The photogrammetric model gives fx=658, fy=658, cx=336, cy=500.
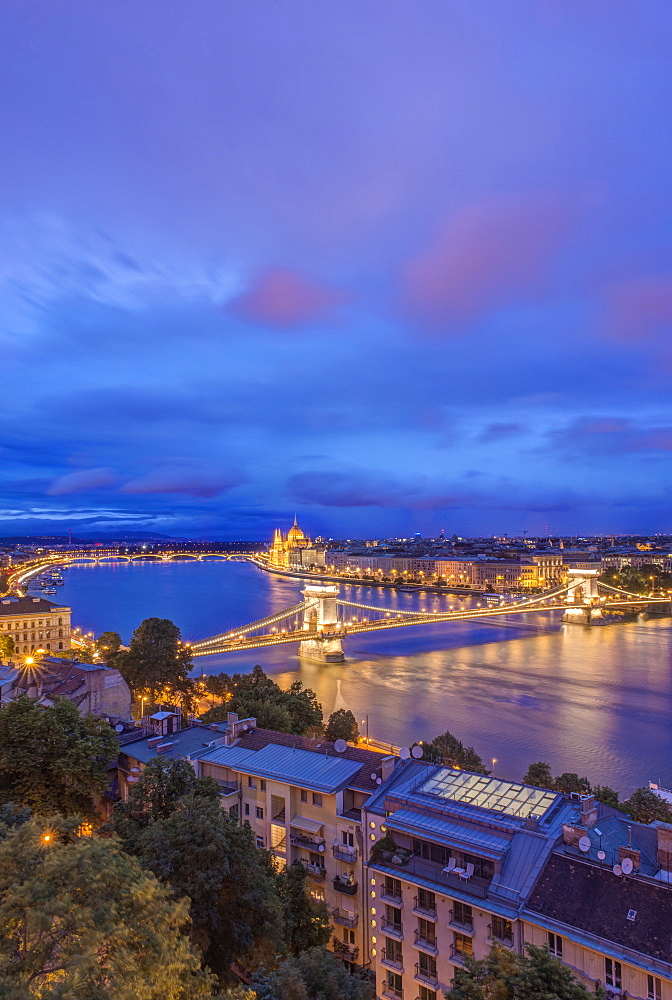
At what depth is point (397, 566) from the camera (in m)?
73.9

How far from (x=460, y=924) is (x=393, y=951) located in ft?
3.19

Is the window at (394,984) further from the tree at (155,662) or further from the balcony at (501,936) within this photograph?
the tree at (155,662)

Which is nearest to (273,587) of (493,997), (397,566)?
(397,566)

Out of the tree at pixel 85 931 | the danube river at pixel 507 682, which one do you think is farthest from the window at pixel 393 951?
the danube river at pixel 507 682

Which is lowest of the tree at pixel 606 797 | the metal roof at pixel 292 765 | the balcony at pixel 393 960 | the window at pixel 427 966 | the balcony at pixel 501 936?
the balcony at pixel 393 960

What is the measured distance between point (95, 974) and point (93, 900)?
0.38 metres

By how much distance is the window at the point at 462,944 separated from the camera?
5582 millimetres

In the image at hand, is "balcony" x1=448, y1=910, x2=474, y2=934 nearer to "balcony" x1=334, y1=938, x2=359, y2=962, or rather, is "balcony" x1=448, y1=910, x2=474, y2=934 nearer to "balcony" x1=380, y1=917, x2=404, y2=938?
"balcony" x1=380, y1=917, x2=404, y2=938

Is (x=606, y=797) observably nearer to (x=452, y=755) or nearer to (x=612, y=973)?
(x=452, y=755)

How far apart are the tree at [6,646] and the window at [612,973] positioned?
63.0 feet

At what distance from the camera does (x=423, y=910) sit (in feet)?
19.3

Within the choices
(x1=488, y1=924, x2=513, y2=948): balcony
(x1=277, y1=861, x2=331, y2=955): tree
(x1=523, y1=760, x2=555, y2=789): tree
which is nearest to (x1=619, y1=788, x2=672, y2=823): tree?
(x1=523, y1=760, x2=555, y2=789): tree

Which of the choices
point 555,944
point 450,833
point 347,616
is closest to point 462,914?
point 450,833

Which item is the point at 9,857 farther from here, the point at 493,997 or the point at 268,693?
the point at 268,693
